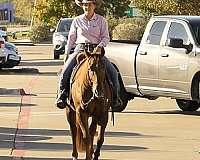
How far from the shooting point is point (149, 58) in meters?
16.1

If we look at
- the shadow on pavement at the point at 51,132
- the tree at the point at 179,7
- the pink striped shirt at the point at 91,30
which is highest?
the pink striped shirt at the point at 91,30

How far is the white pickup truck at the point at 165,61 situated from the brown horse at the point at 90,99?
5866 mm

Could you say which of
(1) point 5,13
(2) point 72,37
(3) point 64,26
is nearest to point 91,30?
(2) point 72,37

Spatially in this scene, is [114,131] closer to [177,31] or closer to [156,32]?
[177,31]

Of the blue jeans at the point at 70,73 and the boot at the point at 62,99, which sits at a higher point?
the blue jeans at the point at 70,73

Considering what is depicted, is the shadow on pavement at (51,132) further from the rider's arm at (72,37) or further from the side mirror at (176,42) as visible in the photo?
the rider's arm at (72,37)

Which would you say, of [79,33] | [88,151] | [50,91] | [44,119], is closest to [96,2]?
[79,33]

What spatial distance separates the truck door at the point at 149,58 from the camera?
16031mm

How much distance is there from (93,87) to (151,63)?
7.16m

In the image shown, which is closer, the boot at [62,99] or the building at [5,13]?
the boot at [62,99]

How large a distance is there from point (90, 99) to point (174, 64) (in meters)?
6.54

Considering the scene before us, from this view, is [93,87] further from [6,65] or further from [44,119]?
[6,65]

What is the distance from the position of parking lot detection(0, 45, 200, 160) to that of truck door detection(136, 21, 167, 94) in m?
0.71

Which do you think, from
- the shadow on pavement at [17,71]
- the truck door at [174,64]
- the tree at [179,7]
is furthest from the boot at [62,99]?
the tree at [179,7]
